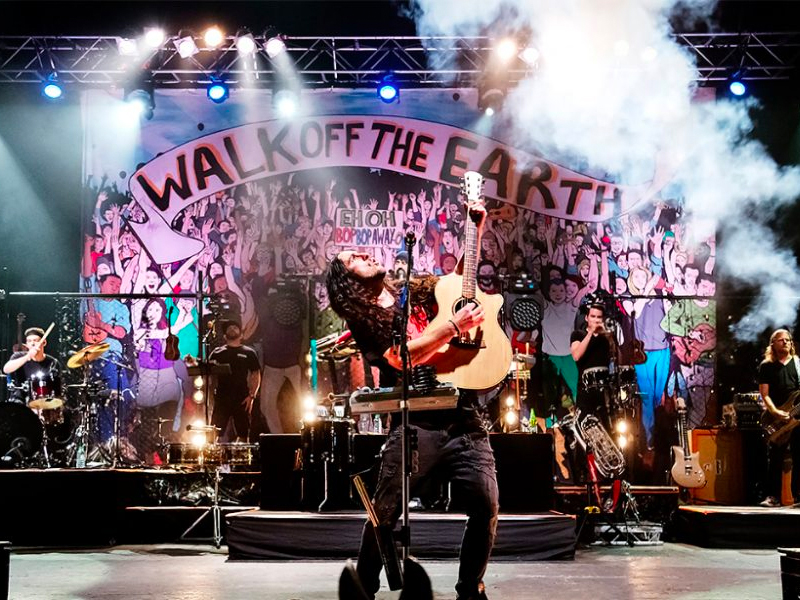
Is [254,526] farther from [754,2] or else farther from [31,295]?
[754,2]

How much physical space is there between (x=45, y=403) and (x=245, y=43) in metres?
5.27

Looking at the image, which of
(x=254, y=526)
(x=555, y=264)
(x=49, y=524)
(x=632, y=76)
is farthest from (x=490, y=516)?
(x=632, y=76)

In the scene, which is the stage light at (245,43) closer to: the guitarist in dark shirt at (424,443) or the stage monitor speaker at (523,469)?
the stage monitor speaker at (523,469)

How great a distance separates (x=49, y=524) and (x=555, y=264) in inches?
287

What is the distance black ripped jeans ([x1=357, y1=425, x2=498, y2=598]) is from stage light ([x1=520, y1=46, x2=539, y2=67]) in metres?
8.33

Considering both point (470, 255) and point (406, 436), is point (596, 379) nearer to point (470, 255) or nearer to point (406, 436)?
point (470, 255)

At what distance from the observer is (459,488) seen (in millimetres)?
4699

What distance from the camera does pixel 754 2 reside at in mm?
12352

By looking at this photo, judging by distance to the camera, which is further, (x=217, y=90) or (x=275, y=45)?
(x=217, y=90)

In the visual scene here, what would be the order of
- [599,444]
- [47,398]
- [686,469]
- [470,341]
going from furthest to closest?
[47,398] < [686,469] < [599,444] < [470,341]

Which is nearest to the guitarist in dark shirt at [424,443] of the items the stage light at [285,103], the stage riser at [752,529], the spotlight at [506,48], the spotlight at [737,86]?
the stage riser at [752,529]

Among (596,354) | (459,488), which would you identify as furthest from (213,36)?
(459,488)

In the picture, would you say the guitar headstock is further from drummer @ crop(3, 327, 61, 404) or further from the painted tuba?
drummer @ crop(3, 327, 61, 404)

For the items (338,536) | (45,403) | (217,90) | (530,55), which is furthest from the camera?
(217,90)
